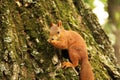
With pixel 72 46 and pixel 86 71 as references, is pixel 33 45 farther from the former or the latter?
pixel 86 71

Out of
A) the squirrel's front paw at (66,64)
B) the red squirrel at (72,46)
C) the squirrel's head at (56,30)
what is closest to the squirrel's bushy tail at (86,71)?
the red squirrel at (72,46)

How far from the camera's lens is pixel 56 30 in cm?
358

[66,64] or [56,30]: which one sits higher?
[56,30]

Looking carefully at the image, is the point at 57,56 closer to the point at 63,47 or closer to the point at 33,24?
the point at 63,47

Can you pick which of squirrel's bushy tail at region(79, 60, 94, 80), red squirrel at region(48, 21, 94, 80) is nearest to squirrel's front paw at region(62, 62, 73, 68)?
red squirrel at region(48, 21, 94, 80)

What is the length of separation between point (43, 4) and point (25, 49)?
61 centimetres

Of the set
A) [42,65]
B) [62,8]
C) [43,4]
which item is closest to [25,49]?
[42,65]

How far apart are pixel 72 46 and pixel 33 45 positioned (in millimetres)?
432

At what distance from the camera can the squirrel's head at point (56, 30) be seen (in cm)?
355

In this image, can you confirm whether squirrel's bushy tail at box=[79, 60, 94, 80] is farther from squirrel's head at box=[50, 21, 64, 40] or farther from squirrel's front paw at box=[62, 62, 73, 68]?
squirrel's head at box=[50, 21, 64, 40]

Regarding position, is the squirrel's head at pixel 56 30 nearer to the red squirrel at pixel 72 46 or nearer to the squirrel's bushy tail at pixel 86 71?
the red squirrel at pixel 72 46

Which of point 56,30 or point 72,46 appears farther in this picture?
point 72,46

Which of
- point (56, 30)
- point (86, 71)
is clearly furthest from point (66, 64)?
point (56, 30)

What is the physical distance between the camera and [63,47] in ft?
11.9
